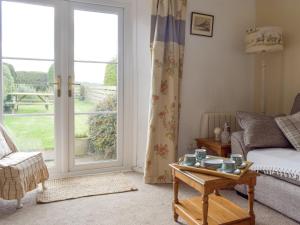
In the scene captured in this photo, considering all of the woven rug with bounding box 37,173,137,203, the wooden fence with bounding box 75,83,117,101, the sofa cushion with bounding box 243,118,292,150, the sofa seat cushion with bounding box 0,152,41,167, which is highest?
the wooden fence with bounding box 75,83,117,101

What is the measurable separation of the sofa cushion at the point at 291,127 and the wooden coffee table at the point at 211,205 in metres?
0.80

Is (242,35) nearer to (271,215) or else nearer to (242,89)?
(242,89)

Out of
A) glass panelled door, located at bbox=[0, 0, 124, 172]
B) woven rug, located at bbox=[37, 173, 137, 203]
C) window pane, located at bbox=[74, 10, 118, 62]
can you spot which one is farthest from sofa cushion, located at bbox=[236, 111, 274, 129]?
window pane, located at bbox=[74, 10, 118, 62]

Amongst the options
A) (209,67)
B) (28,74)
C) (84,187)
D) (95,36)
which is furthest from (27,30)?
(209,67)

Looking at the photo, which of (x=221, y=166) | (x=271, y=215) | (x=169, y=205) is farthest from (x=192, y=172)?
(x=271, y=215)

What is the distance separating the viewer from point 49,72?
2918mm

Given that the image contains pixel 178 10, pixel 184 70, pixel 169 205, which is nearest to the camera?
pixel 169 205

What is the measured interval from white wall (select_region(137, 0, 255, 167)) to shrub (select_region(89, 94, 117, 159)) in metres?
0.31

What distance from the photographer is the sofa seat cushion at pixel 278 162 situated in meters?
1.98

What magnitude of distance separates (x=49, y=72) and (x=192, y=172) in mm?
1922

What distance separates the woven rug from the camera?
2469 millimetres

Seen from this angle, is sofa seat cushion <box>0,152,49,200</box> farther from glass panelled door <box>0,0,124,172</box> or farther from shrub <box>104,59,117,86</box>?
shrub <box>104,59,117,86</box>

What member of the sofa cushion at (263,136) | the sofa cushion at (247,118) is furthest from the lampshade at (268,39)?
the sofa cushion at (263,136)

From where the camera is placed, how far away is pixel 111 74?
320 centimetres
